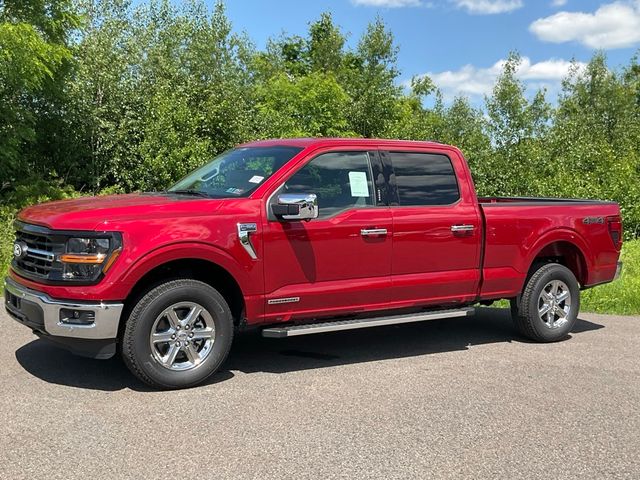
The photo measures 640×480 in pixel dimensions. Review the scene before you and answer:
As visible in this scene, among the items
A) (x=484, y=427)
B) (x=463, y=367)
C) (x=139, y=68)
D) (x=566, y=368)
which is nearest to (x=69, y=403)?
(x=484, y=427)

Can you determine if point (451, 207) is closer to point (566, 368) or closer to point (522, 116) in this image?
point (566, 368)

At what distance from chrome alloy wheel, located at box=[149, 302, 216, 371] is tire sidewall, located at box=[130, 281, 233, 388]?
0.03 meters

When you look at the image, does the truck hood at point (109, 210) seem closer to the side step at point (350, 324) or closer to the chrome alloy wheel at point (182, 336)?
the chrome alloy wheel at point (182, 336)

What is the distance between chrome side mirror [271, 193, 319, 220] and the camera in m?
5.20

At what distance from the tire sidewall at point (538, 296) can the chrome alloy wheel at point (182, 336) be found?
354 centimetres

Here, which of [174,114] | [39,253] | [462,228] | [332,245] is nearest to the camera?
[39,253]

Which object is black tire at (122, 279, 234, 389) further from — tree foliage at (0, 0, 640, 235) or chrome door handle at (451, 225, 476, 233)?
tree foliage at (0, 0, 640, 235)

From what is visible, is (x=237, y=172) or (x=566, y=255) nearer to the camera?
(x=237, y=172)

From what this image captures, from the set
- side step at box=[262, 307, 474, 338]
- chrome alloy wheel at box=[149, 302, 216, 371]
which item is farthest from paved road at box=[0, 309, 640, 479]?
side step at box=[262, 307, 474, 338]

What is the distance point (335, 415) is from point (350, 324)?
121 cm

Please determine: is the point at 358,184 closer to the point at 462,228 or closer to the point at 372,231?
the point at 372,231

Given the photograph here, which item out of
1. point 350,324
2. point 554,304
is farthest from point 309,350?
point 554,304

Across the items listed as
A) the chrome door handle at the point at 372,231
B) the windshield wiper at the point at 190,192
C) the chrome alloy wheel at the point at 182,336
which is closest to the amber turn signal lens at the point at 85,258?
the chrome alloy wheel at the point at 182,336

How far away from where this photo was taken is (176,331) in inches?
201
